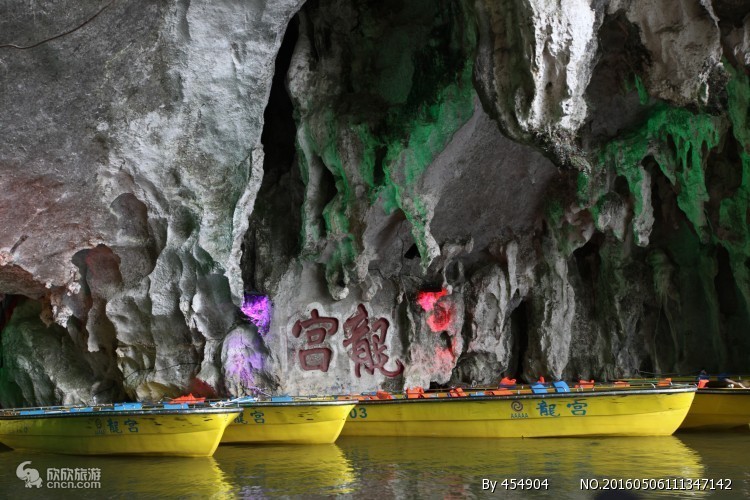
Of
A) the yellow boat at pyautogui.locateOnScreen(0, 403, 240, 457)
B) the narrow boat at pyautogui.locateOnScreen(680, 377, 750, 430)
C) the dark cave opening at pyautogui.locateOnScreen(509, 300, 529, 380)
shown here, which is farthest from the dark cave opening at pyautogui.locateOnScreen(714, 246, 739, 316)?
the yellow boat at pyautogui.locateOnScreen(0, 403, 240, 457)

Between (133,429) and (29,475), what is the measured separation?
5.28 feet

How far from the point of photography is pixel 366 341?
55.2 ft

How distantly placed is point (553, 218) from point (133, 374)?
32.2 ft

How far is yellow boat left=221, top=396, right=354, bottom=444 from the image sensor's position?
12781 mm

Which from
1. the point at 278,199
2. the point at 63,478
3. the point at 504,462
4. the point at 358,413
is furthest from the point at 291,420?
the point at 278,199

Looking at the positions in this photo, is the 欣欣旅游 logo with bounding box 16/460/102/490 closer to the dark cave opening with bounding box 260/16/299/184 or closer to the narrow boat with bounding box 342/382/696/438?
the narrow boat with bounding box 342/382/696/438

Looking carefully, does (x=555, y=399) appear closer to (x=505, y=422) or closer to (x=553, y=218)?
(x=505, y=422)

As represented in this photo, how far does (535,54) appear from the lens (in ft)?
35.4

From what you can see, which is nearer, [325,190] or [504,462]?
[504,462]

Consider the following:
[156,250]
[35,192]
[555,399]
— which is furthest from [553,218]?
[35,192]

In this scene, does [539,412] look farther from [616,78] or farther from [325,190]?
[616,78]

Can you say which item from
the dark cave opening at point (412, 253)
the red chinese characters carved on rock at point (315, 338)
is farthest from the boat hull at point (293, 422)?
the dark cave opening at point (412, 253)

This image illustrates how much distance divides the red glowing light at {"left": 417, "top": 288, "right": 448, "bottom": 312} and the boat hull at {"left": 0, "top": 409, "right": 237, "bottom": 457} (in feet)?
22.6

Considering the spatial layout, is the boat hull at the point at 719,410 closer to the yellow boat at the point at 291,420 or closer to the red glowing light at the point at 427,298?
the yellow boat at the point at 291,420
